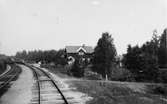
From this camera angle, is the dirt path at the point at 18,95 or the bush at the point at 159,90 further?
the bush at the point at 159,90

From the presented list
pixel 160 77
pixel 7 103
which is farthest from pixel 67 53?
pixel 7 103

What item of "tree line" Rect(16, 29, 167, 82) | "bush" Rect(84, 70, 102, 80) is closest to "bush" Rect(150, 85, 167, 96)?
"bush" Rect(84, 70, 102, 80)

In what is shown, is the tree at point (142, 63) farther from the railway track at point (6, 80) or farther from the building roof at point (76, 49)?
the railway track at point (6, 80)

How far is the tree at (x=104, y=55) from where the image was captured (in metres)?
53.6

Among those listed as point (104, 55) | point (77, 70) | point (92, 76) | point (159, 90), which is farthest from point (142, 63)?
point (159, 90)

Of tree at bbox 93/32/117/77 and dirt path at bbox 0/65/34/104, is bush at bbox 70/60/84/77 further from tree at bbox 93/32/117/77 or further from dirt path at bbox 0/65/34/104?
dirt path at bbox 0/65/34/104

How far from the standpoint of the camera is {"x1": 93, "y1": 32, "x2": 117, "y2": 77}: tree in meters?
53.6

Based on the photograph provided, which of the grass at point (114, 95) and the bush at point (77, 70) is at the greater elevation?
the bush at point (77, 70)

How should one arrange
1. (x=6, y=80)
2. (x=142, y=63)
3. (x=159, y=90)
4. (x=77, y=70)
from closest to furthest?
(x=6, y=80) < (x=159, y=90) < (x=77, y=70) < (x=142, y=63)

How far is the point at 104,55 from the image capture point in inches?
2179

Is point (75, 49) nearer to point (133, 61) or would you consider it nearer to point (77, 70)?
point (133, 61)

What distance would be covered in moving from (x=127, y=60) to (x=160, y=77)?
13486 mm

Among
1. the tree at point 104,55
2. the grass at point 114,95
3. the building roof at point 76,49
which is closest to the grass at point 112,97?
the grass at point 114,95

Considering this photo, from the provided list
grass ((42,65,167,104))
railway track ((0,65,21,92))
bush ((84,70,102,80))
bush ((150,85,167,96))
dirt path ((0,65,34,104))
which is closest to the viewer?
dirt path ((0,65,34,104))
